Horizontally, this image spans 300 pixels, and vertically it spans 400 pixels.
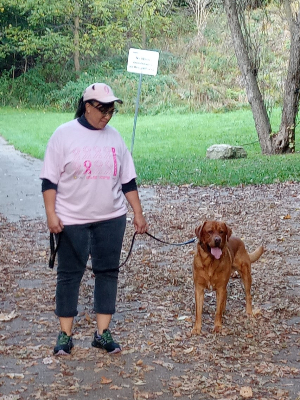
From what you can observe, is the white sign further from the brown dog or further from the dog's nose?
the dog's nose

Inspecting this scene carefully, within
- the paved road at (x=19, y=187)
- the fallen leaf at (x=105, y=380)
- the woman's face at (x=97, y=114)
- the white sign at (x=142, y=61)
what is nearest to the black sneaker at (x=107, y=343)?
the fallen leaf at (x=105, y=380)

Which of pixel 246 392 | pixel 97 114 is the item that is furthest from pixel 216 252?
pixel 97 114

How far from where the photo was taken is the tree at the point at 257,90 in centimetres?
1706

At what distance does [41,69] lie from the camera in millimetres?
39594

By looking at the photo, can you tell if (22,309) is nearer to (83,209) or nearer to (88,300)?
(88,300)

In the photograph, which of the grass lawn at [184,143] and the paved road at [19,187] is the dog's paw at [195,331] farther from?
the grass lawn at [184,143]

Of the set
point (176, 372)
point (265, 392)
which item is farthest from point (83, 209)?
point (265, 392)

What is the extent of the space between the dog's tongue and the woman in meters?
0.68

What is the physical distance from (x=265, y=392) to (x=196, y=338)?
1076 mm

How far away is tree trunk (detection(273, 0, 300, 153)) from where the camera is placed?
55.3 ft

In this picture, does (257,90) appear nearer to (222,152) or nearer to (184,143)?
(222,152)

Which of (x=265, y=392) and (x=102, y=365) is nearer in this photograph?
(x=265, y=392)

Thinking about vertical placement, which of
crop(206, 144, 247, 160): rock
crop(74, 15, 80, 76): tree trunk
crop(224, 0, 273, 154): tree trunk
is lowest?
crop(206, 144, 247, 160): rock

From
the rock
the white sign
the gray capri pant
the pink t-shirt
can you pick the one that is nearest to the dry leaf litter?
the gray capri pant
